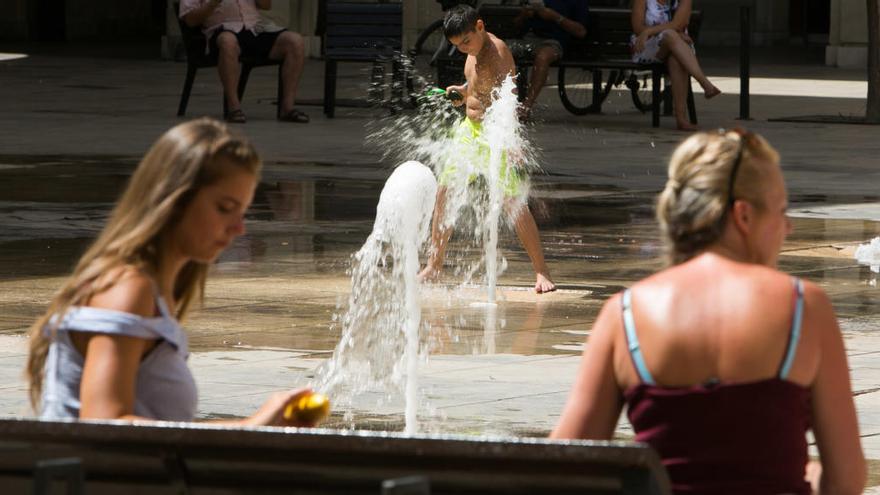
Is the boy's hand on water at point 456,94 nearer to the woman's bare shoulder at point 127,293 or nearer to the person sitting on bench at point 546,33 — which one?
the woman's bare shoulder at point 127,293

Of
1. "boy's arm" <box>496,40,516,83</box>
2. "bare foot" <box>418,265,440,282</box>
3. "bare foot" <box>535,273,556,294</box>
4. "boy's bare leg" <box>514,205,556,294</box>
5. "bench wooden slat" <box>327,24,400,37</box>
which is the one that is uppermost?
"boy's arm" <box>496,40,516,83</box>

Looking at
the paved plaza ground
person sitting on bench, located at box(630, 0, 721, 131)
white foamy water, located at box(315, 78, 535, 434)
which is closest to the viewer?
the paved plaza ground

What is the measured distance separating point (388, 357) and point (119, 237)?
17.1ft

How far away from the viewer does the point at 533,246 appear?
10.9m

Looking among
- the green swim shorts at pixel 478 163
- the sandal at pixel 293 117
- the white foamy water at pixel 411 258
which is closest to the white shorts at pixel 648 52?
the sandal at pixel 293 117

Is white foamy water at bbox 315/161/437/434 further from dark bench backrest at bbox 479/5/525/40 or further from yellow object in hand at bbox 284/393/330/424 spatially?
dark bench backrest at bbox 479/5/525/40

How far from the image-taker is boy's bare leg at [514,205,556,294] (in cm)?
1077

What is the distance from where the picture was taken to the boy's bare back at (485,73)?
11.6m

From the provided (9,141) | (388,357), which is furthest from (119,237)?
(9,141)

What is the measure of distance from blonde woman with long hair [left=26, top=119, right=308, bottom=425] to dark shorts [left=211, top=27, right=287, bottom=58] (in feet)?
57.9

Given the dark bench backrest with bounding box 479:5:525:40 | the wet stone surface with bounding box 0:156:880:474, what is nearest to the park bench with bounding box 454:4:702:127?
the dark bench backrest with bounding box 479:5:525:40

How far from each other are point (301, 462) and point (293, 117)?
18.8 metres

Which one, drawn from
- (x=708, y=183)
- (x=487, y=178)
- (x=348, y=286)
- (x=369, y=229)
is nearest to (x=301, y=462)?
(x=708, y=183)

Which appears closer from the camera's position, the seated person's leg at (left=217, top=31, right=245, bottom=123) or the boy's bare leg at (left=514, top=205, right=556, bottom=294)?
the boy's bare leg at (left=514, top=205, right=556, bottom=294)
